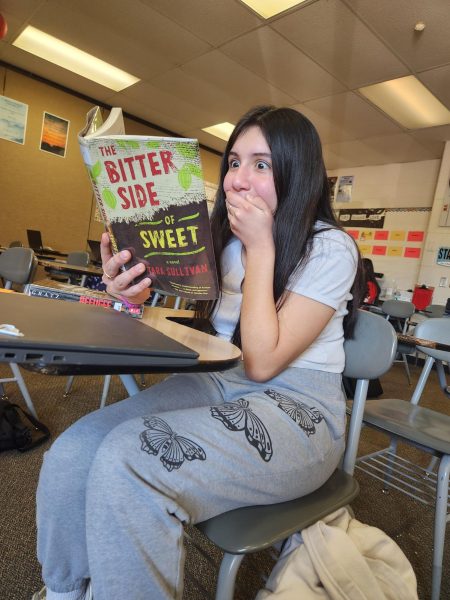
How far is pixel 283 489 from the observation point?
0.61 meters

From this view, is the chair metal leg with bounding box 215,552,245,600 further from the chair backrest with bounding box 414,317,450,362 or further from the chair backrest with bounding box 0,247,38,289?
the chair backrest with bounding box 0,247,38,289

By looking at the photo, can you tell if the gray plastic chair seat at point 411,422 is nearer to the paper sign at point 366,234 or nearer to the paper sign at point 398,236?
the paper sign at point 398,236

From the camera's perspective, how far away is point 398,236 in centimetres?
584

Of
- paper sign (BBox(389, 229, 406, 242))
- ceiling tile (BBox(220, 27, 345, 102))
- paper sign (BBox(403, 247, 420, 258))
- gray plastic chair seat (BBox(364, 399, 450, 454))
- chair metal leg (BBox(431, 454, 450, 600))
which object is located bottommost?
chair metal leg (BBox(431, 454, 450, 600))

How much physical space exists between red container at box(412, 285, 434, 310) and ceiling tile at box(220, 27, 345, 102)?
2787 mm

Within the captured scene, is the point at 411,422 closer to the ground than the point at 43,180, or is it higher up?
closer to the ground

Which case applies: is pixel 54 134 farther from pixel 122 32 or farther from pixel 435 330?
pixel 435 330

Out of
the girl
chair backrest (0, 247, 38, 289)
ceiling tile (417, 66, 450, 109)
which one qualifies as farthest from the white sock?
ceiling tile (417, 66, 450, 109)

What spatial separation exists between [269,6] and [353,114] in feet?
5.90

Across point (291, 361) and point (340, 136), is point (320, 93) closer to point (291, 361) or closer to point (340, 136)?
point (340, 136)

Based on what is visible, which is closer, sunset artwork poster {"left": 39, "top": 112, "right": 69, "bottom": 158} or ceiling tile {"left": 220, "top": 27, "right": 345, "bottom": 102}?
ceiling tile {"left": 220, "top": 27, "right": 345, "bottom": 102}

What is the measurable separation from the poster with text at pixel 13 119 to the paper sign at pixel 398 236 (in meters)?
5.21

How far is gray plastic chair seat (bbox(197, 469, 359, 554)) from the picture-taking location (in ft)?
1.76

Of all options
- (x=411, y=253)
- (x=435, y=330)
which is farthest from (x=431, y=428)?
(x=411, y=253)
